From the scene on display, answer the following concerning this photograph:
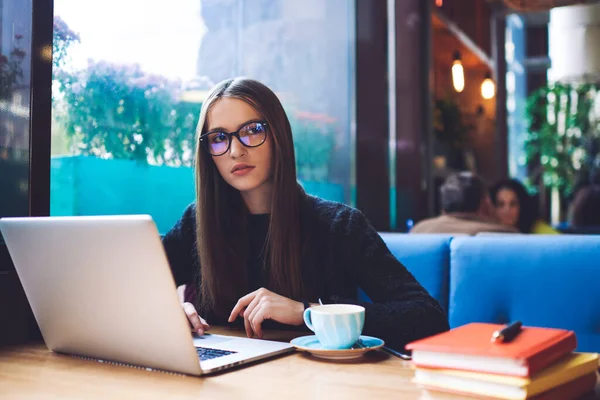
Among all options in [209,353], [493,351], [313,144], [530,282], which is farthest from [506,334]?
[313,144]

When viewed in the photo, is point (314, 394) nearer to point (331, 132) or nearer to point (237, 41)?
point (237, 41)

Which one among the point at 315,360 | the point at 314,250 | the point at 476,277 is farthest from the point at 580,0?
the point at 315,360

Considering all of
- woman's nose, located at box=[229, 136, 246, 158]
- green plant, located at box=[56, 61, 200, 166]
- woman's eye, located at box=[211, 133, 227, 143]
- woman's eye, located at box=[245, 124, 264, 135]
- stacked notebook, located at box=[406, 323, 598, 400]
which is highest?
green plant, located at box=[56, 61, 200, 166]

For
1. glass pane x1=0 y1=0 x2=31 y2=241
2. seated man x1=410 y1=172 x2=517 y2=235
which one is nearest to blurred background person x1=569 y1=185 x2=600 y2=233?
seated man x1=410 y1=172 x2=517 y2=235

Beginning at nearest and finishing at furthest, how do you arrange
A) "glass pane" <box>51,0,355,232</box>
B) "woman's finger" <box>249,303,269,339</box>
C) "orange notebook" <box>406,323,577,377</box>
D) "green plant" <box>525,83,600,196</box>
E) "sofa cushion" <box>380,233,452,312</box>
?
"orange notebook" <box>406,323,577,377</box> → "woman's finger" <box>249,303,269,339</box> → "glass pane" <box>51,0,355,232</box> → "sofa cushion" <box>380,233,452,312</box> → "green plant" <box>525,83,600,196</box>

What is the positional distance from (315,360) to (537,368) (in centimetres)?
44

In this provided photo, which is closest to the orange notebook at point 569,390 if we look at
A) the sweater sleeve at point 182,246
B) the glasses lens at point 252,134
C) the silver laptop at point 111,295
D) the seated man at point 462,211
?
the silver laptop at point 111,295

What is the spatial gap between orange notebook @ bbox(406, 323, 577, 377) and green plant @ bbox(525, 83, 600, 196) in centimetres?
769

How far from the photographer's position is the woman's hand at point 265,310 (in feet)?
4.18

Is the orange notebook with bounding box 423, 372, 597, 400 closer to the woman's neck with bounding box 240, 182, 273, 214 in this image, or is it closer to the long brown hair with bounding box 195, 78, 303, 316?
the long brown hair with bounding box 195, 78, 303, 316

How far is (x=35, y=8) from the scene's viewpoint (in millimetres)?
1603

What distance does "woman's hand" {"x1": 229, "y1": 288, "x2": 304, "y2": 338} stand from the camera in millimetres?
1274

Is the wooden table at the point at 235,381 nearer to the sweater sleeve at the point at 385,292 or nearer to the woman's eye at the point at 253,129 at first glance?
the sweater sleeve at the point at 385,292

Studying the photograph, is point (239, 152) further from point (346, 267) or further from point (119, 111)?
point (119, 111)
